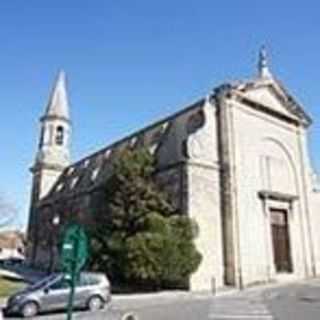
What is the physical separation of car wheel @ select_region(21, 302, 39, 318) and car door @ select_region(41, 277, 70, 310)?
0.31 metres

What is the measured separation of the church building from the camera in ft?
87.9

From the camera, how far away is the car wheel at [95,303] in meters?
18.8

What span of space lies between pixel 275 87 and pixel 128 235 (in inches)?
576

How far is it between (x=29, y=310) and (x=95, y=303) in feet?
8.26

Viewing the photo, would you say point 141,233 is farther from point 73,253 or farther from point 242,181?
point 73,253

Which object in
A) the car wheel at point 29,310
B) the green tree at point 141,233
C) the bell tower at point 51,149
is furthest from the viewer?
the bell tower at point 51,149

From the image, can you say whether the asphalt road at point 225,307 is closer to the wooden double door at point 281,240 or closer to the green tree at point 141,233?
the green tree at point 141,233

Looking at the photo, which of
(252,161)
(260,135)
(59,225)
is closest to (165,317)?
(252,161)

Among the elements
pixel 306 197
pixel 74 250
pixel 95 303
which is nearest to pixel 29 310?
pixel 95 303

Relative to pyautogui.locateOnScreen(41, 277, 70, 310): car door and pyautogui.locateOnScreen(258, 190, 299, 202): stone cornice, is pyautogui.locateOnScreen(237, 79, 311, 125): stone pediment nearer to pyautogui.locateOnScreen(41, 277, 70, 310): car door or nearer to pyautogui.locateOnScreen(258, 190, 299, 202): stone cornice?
pyautogui.locateOnScreen(258, 190, 299, 202): stone cornice

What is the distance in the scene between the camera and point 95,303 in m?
19.0

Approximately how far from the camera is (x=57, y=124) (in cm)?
4481

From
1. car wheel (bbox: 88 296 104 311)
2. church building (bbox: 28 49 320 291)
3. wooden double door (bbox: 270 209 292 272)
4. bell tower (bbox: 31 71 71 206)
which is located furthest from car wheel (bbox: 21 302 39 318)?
bell tower (bbox: 31 71 71 206)

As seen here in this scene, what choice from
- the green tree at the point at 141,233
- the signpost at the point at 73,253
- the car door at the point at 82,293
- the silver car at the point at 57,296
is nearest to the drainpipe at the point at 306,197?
the green tree at the point at 141,233
